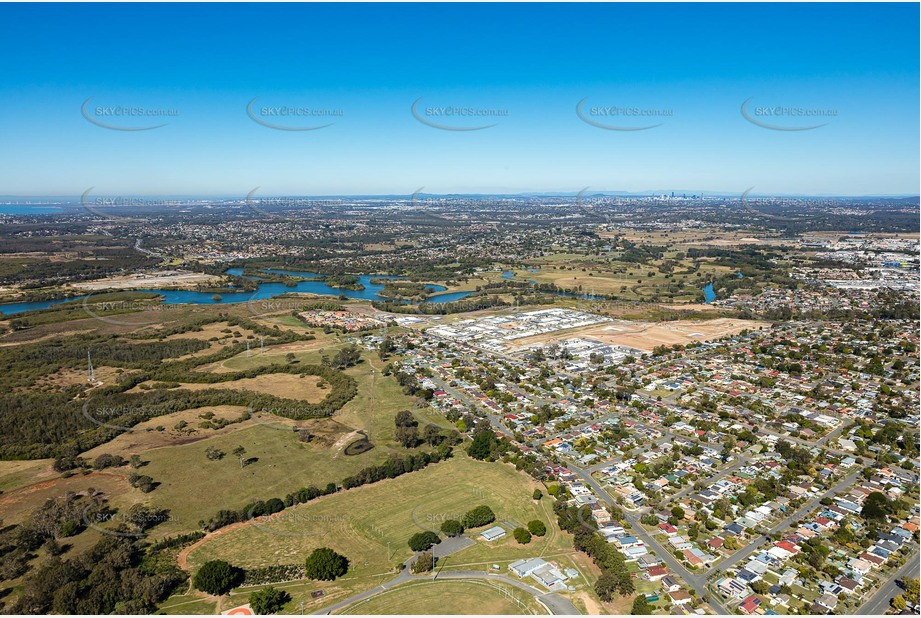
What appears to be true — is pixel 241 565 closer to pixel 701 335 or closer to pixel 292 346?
pixel 292 346

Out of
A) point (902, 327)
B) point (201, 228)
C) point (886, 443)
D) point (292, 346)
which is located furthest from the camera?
point (201, 228)

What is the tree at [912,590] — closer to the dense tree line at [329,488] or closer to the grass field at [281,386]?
the dense tree line at [329,488]

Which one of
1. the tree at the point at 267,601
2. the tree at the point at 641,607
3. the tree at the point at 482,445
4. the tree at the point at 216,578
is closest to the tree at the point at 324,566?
the tree at the point at 267,601

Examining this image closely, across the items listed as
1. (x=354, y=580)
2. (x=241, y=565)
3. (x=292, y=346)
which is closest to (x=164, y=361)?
(x=292, y=346)

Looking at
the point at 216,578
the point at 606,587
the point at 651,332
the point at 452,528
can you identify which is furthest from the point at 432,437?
the point at 651,332

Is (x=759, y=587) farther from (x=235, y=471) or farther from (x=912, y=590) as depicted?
(x=235, y=471)

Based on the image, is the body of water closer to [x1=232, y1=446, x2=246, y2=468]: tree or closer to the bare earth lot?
the bare earth lot
